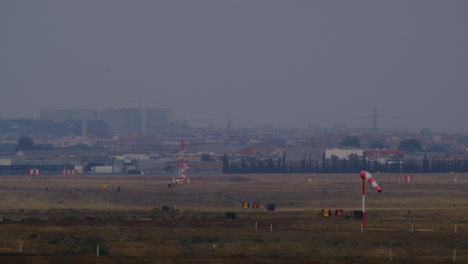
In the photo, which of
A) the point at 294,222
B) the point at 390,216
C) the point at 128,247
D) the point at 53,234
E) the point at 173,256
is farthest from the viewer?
the point at 390,216

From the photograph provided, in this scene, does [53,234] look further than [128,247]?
Yes

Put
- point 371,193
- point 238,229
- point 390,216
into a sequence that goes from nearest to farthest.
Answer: point 238,229, point 390,216, point 371,193

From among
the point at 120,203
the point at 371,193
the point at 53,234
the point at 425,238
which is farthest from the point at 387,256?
the point at 371,193

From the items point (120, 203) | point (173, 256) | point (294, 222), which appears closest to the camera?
point (173, 256)

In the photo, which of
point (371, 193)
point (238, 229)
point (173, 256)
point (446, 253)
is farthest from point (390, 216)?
point (371, 193)

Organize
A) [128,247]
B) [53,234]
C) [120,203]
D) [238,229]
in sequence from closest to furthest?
[128,247] → [53,234] → [238,229] → [120,203]

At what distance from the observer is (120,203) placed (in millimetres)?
135125

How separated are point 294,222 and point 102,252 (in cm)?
3178

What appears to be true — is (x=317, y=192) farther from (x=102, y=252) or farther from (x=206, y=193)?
(x=102, y=252)

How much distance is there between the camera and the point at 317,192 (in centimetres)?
16288

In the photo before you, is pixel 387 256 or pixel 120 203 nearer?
pixel 387 256

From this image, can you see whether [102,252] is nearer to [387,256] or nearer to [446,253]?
[387,256]

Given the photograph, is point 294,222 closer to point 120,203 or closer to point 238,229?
point 238,229

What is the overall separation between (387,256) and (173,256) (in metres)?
13.5
